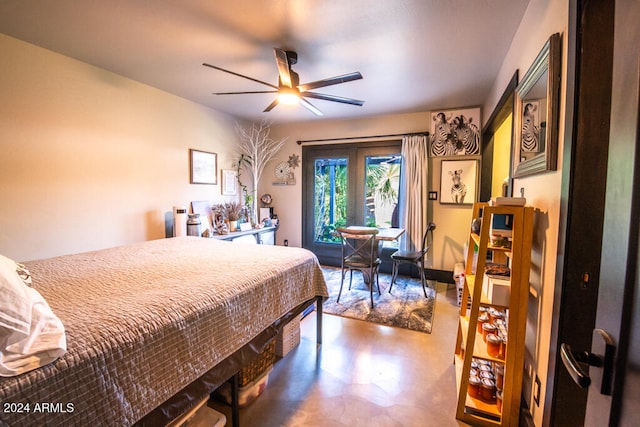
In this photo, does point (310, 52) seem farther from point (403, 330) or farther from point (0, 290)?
point (403, 330)

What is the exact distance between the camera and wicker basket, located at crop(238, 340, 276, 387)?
62.2 inches

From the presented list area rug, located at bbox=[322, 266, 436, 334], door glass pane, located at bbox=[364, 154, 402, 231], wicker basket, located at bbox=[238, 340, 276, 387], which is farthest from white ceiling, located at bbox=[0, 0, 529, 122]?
area rug, located at bbox=[322, 266, 436, 334]

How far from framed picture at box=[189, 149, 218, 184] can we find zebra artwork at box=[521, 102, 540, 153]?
11.7 feet

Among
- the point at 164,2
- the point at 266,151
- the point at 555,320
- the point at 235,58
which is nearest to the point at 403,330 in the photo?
the point at 555,320

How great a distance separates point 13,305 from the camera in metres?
0.70

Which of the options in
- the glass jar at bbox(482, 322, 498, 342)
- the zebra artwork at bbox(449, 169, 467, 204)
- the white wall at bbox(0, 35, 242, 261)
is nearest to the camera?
the glass jar at bbox(482, 322, 498, 342)

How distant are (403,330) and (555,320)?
64.2 inches

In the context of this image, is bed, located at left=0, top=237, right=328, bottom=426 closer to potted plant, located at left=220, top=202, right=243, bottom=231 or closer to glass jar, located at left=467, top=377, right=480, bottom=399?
glass jar, located at left=467, top=377, right=480, bottom=399

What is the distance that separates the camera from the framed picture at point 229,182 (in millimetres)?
4120

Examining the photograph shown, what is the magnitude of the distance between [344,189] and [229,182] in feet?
6.26

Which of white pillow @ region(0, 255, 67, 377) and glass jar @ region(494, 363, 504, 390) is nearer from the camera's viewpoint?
white pillow @ region(0, 255, 67, 377)

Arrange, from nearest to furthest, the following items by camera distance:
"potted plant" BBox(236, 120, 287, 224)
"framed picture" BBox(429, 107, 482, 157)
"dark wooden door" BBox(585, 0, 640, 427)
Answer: "dark wooden door" BBox(585, 0, 640, 427) < "framed picture" BBox(429, 107, 482, 157) < "potted plant" BBox(236, 120, 287, 224)

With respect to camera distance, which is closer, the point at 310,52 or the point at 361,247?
the point at 310,52

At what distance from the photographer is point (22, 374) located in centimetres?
65
